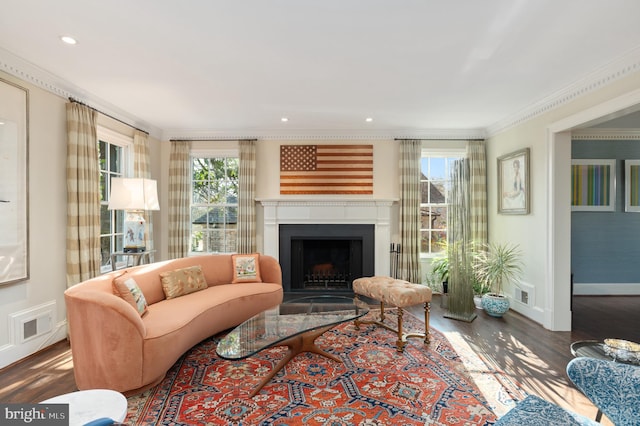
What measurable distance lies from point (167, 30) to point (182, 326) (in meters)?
2.23

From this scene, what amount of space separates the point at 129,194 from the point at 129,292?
47.5 inches

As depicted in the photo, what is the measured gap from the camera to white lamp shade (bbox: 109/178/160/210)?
10.5 ft

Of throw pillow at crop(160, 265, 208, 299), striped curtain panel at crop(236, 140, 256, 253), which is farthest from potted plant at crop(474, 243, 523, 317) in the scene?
throw pillow at crop(160, 265, 208, 299)

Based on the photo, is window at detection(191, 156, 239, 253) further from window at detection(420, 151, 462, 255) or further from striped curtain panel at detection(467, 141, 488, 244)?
striped curtain panel at detection(467, 141, 488, 244)

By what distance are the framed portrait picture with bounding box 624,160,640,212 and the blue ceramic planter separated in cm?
288

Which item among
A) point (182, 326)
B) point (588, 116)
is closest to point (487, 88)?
point (588, 116)

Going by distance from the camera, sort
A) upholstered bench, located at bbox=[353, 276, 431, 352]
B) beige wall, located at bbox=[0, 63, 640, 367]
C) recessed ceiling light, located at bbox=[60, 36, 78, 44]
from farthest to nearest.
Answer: upholstered bench, located at bbox=[353, 276, 431, 352]
beige wall, located at bbox=[0, 63, 640, 367]
recessed ceiling light, located at bbox=[60, 36, 78, 44]

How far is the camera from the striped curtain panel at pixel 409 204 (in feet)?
15.6

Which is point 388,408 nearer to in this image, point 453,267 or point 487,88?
point 453,267

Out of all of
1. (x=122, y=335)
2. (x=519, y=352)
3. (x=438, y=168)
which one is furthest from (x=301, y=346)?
(x=438, y=168)

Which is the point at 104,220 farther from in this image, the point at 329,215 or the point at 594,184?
the point at 594,184

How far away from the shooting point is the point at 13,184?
262 cm

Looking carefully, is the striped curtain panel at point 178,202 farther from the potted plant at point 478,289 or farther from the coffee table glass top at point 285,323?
the potted plant at point 478,289

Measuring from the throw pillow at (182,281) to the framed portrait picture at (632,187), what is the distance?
6.32 m
